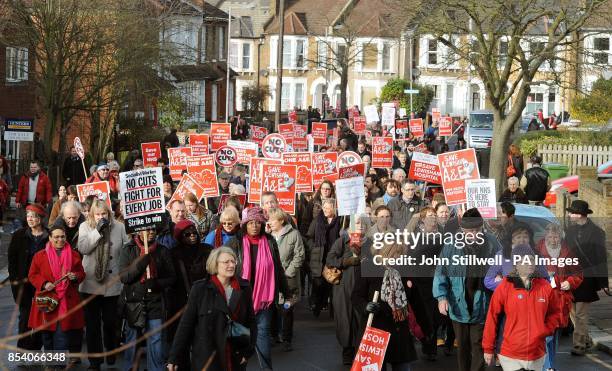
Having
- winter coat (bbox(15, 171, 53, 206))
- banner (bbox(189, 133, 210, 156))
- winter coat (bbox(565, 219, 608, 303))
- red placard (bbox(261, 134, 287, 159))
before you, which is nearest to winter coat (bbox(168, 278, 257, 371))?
winter coat (bbox(565, 219, 608, 303))

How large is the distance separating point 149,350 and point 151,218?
1.53 m

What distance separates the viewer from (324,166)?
2223 centimetres

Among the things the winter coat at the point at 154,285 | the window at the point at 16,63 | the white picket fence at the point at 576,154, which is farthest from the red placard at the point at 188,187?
the white picket fence at the point at 576,154

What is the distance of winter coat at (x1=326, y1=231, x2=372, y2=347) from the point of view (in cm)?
1230

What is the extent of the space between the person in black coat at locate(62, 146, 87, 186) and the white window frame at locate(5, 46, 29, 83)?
6701mm

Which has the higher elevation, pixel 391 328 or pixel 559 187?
pixel 559 187

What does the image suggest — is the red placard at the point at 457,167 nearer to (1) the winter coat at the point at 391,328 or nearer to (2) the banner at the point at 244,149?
(1) the winter coat at the point at 391,328

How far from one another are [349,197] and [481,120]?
115 feet

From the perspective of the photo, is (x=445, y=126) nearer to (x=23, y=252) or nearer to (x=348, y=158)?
(x=348, y=158)

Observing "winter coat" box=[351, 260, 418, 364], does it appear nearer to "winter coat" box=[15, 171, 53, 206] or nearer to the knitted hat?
the knitted hat

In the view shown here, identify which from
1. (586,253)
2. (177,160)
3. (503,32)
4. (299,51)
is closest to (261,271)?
(586,253)

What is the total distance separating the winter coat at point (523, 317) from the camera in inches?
381

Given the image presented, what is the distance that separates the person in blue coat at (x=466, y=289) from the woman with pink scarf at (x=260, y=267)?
1.55 m

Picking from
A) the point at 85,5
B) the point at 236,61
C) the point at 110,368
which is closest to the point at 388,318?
the point at 110,368
